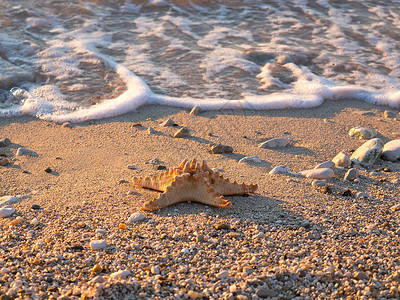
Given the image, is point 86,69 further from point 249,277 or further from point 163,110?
point 249,277

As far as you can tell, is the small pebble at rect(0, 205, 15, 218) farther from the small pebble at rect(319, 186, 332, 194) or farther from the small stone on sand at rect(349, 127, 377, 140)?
the small stone on sand at rect(349, 127, 377, 140)

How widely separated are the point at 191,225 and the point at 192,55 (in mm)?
4455

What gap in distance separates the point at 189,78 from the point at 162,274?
4065 millimetres

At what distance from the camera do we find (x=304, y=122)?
15.7 ft

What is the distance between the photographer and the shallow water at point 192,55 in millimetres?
5281

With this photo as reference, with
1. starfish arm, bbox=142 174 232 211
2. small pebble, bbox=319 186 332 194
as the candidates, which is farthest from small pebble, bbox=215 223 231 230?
small pebble, bbox=319 186 332 194

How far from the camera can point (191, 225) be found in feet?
8.73

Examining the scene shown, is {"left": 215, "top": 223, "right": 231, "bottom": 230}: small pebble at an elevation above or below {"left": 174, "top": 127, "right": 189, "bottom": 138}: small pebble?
above

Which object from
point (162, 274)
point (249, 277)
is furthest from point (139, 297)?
point (249, 277)

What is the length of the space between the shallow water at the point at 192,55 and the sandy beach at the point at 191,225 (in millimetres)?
863

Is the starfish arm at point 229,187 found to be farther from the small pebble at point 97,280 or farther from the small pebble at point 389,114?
the small pebble at point 389,114

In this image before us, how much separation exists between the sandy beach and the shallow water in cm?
86

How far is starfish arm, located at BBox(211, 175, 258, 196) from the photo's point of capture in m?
2.96

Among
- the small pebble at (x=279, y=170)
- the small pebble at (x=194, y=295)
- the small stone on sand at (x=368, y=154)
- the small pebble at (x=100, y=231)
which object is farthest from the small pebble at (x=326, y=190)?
the small pebble at (x=100, y=231)
